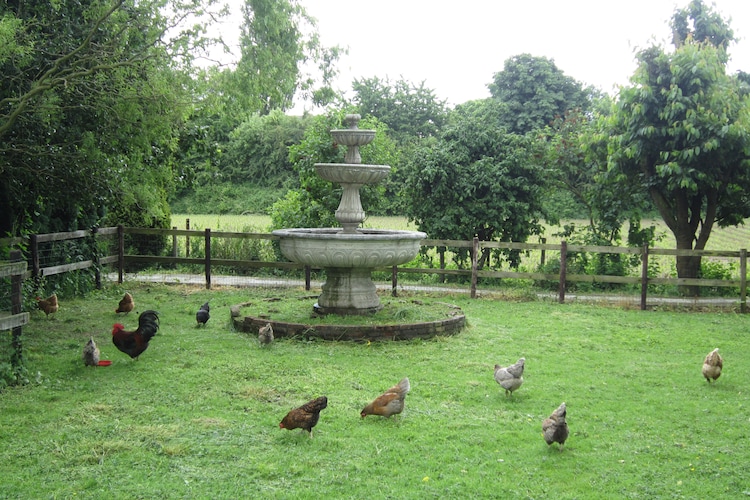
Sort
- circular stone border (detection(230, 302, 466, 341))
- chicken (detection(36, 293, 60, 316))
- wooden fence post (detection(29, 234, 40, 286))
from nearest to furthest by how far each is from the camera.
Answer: circular stone border (detection(230, 302, 466, 341)) → chicken (detection(36, 293, 60, 316)) → wooden fence post (detection(29, 234, 40, 286))

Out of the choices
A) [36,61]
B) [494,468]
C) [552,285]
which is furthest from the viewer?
[552,285]

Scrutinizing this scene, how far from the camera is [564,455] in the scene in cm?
590

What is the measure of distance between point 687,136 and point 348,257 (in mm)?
7836

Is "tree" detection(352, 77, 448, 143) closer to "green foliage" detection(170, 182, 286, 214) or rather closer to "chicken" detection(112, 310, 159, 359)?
"green foliage" detection(170, 182, 286, 214)

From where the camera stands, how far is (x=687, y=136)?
14.1 m

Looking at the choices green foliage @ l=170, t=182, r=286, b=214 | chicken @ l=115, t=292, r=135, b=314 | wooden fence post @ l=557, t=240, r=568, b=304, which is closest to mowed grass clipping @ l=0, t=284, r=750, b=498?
chicken @ l=115, t=292, r=135, b=314

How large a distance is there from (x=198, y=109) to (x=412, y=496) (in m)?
7.62

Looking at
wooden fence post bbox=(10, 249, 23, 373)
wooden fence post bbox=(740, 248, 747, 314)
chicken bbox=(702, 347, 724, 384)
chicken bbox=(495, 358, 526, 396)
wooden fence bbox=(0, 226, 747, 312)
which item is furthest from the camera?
wooden fence post bbox=(740, 248, 747, 314)

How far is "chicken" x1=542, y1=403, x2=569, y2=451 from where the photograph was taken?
5852 mm

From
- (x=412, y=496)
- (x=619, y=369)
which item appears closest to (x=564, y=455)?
(x=412, y=496)

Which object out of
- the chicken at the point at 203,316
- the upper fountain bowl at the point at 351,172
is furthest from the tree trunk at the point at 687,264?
the chicken at the point at 203,316

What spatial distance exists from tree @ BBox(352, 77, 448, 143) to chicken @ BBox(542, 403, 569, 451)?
2559 centimetres

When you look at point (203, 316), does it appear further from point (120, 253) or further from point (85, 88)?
point (120, 253)

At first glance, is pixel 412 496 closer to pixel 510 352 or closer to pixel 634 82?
pixel 510 352
